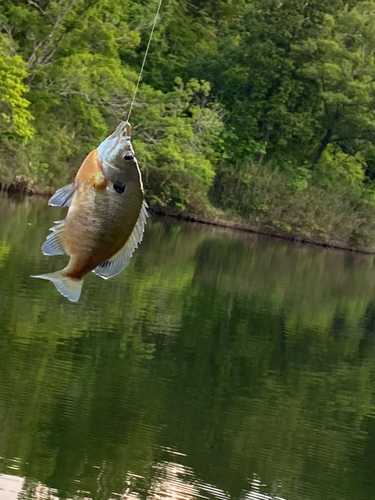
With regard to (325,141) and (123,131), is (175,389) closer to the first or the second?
(123,131)

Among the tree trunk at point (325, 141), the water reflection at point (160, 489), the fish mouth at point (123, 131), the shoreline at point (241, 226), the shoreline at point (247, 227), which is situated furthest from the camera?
the tree trunk at point (325, 141)

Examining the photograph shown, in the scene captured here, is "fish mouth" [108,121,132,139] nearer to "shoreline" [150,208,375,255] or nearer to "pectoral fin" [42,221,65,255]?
"pectoral fin" [42,221,65,255]

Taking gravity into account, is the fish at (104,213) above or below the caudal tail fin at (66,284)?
above

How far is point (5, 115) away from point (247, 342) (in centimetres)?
1480

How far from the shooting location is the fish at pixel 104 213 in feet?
9.91

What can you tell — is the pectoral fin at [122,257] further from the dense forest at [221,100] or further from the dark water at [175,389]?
the dense forest at [221,100]

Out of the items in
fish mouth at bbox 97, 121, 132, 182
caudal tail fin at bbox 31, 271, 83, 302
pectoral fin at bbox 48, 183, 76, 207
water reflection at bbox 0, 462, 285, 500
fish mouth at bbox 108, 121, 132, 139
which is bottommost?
water reflection at bbox 0, 462, 285, 500

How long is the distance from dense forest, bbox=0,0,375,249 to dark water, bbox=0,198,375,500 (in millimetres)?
10416

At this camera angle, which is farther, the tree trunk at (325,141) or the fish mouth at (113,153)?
the tree trunk at (325,141)

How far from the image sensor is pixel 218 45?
42.6 m

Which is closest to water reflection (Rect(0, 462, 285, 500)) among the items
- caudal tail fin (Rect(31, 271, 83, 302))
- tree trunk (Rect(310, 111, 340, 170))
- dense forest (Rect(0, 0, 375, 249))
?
caudal tail fin (Rect(31, 271, 83, 302))

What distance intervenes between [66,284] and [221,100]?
128 feet

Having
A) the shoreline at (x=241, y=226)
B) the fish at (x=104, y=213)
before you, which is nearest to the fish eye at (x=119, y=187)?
the fish at (x=104, y=213)

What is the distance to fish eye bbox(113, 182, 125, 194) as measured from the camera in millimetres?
3004
